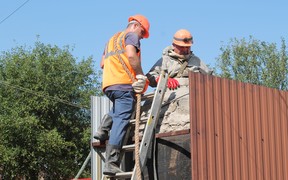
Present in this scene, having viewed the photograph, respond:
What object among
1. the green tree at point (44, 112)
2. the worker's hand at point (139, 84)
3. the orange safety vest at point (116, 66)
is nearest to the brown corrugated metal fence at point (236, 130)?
the worker's hand at point (139, 84)

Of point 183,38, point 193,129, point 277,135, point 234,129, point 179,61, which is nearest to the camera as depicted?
point 193,129

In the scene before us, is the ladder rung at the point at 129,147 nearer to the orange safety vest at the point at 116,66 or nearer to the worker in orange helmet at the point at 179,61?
the orange safety vest at the point at 116,66

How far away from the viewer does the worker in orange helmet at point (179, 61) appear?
23.9ft

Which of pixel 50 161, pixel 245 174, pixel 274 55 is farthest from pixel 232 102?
pixel 274 55

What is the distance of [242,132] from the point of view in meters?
6.69

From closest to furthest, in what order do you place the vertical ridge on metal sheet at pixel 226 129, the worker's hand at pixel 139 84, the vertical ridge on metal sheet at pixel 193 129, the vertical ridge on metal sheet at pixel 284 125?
1. the vertical ridge on metal sheet at pixel 193 129
2. the worker's hand at pixel 139 84
3. the vertical ridge on metal sheet at pixel 226 129
4. the vertical ridge on metal sheet at pixel 284 125

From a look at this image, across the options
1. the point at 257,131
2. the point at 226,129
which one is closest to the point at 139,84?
the point at 226,129

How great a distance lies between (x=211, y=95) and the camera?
6.41 metres

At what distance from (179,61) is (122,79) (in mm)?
1249

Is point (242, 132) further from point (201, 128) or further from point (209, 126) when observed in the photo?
point (201, 128)

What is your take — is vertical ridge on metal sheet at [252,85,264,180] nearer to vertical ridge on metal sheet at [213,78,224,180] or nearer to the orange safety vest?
vertical ridge on metal sheet at [213,78,224,180]

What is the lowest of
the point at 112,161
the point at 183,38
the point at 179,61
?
the point at 112,161

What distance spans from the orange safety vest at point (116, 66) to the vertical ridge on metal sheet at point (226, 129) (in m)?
1.08

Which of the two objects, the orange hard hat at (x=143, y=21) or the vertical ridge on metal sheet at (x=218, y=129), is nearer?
the vertical ridge on metal sheet at (x=218, y=129)
